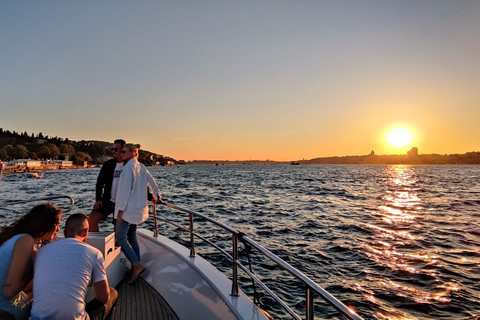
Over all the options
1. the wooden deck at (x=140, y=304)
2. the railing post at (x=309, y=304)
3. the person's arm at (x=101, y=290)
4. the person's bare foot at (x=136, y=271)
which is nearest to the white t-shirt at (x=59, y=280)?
the person's arm at (x=101, y=290)

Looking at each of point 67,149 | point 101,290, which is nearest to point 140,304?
point 101,290

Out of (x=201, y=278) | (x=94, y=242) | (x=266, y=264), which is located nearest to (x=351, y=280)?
(x=266, y=264)

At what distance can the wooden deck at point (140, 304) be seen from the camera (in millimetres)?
2980

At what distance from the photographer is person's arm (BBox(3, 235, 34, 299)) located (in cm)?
192

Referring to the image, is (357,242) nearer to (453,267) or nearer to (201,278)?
(453,267)

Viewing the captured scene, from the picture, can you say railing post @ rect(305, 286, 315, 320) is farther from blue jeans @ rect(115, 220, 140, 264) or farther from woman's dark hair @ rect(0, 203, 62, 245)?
blue jeans @ rect(115, 220, 140, 264)

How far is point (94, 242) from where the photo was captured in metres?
3.37

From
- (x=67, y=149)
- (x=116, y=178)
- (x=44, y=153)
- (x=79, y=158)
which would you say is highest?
(x=67, y=149)

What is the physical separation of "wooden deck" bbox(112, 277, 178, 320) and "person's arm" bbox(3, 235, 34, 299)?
1223 millimetres

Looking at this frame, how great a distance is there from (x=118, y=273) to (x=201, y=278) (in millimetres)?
1173

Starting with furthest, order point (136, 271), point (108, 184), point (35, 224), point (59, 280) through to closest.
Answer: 1. point (108, 184)
2. point (136, 271)
3. point (35, 224)
4. point (59, 280)

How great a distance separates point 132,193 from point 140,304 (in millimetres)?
1241

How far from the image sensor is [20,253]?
6.39 feet

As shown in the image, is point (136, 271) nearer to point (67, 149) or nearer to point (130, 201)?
point (130, 201)
